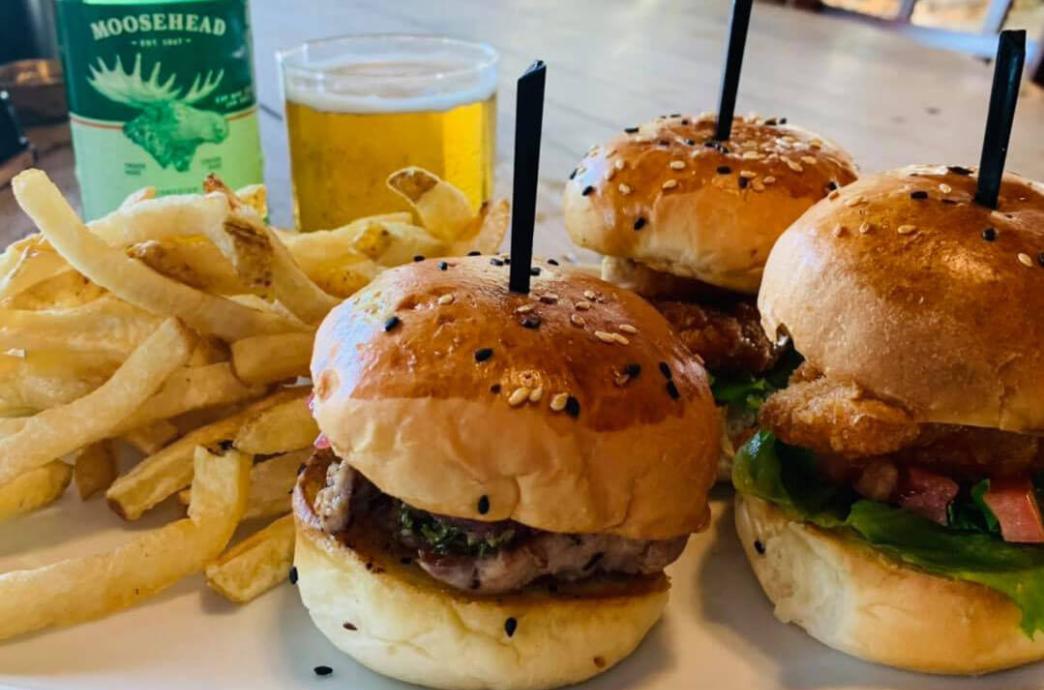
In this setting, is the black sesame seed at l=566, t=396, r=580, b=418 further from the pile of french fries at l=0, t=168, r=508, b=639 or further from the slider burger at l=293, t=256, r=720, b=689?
the pile of french fries at l=0, t=168, r=508, b=639

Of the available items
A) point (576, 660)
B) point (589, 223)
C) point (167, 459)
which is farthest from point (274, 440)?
point (589, 223)

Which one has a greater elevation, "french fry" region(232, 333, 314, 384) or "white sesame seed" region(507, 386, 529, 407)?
"white sesame seed" region(507, 386, 529, 407)

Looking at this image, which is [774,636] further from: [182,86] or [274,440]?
[182,86]

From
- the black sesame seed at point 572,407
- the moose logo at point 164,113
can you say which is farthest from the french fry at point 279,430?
the moose logo at point 164,113

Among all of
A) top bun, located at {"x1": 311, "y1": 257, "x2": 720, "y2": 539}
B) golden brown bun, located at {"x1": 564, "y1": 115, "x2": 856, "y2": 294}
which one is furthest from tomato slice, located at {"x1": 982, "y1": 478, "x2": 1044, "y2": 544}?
golden brown bun, located at {"x1": 564, "y1": 115, "x2": 856, "y2": 294}

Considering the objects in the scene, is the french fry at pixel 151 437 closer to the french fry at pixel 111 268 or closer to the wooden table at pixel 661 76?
the french fry at pixel 111 268

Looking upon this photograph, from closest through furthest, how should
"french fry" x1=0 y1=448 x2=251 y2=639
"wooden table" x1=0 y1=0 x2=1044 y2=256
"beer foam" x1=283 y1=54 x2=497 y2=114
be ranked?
1. "french fry" x1=0 y1=448 x2=251 y2=639
2. "beer foam" x1=283 y1=54 x2=497 y2=114
3. "wooden table" x1=0 y1=0 x2=1044 y2=256

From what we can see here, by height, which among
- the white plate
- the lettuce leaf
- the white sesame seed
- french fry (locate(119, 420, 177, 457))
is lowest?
the white plate
